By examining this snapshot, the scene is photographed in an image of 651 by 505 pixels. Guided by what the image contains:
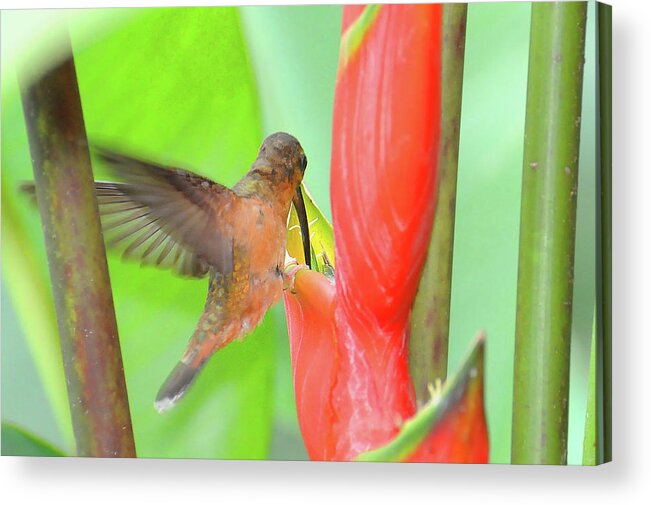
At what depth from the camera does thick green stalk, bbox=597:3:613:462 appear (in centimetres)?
127

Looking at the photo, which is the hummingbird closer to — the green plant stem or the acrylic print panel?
the acrylic print panel

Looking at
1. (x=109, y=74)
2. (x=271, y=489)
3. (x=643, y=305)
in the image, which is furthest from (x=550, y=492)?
(x=109, y=74)

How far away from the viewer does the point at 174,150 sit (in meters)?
1.33

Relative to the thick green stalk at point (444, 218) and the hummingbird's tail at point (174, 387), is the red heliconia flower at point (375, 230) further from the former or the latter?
the hummingbird's tail at point (174, 387)

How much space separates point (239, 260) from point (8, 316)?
0.35 m

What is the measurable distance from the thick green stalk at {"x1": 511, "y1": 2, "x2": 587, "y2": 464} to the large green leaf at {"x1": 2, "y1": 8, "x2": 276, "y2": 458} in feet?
1.16

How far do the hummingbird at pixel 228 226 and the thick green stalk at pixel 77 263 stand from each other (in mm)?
42

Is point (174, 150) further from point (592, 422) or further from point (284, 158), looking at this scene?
point (592, 422)

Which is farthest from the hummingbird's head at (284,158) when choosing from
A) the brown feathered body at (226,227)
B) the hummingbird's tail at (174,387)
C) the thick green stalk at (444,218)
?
the hummingbird's tail at (174,387)

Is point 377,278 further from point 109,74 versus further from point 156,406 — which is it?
point 109,74

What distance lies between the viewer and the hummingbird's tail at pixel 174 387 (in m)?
1.35

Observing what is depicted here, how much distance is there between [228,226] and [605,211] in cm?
51

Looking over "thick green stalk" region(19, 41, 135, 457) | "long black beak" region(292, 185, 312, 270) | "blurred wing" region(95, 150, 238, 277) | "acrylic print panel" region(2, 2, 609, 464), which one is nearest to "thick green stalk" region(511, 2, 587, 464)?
"acrylic print panel" region(2, 2, 609, 464)

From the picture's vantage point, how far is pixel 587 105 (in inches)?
49.6
